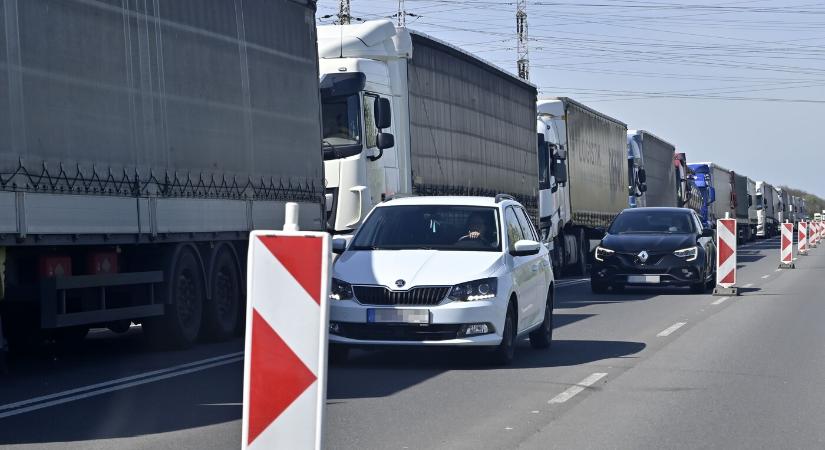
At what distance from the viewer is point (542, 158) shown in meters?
Result: 32.7

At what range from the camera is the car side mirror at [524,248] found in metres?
13.0

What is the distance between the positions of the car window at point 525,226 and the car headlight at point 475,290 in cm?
211

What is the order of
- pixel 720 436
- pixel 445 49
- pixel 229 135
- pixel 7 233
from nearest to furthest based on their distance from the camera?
pixel 720 436 → pixel 7 233 → pixel 229 135 → pixel 445 49

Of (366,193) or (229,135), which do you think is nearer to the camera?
(229,135)

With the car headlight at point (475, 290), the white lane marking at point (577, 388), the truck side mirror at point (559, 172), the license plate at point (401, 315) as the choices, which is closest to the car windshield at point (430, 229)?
the car headlight at point (475, 290)

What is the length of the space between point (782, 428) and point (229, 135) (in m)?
7.69

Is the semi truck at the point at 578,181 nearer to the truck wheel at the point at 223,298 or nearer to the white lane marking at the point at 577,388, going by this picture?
the truck wheel at the point at 223,298

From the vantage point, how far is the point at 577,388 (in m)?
11.0

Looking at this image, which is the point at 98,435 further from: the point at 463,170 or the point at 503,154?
the point at 503,154

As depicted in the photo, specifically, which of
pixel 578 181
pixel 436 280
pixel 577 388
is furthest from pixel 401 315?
pixel 578 181

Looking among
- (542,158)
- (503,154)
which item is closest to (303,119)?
(503,154)

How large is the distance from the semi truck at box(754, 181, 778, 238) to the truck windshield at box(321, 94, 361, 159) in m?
71.8

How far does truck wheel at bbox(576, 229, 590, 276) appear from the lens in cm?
3528

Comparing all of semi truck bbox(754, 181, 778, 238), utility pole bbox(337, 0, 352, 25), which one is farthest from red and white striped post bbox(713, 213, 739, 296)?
semi truck bbox(754, 181, 778, 238)
